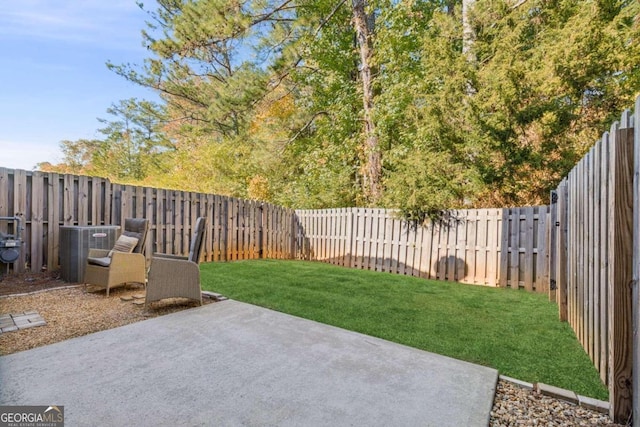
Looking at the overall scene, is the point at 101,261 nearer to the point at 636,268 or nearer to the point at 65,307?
the point at 65,307

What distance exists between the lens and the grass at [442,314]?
2.47 meters

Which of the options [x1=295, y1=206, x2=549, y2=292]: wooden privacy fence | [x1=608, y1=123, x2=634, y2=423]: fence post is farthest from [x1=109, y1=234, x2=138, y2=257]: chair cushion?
[x1=608, y1=123, x2=634, y2=423]: fence post

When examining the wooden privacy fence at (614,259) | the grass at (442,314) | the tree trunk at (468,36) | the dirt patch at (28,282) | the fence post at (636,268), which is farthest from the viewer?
the tree trunk at (468,36)

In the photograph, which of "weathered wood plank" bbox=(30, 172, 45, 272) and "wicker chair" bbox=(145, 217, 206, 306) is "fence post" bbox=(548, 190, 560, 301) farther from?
"weathered wood plank" bbox=(30, 172, 45, 272)

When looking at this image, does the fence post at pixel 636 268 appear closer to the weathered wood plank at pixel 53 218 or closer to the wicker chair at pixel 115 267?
the wicker chair at pixel 115 267

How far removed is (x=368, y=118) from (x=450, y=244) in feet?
17.7

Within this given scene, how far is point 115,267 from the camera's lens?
4.27 meters

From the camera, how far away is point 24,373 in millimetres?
2117

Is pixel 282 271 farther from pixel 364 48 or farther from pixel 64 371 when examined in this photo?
pixel 364 48

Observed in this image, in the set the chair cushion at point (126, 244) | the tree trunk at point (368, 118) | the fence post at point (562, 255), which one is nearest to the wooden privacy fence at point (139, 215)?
the chair cushion at point (126, 244)

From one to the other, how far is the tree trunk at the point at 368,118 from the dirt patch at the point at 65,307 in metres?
7.32

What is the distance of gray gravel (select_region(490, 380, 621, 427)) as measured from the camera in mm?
1740

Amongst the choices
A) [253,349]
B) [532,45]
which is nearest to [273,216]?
[253,349]

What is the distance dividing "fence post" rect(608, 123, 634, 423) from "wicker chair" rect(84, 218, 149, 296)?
5.13m
